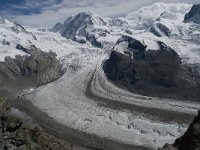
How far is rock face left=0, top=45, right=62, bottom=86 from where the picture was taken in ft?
350

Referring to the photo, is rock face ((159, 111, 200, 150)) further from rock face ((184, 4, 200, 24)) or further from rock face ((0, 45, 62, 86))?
rock face ((184, 4, 200, 24))

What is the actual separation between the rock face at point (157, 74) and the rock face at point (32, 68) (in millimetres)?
15373

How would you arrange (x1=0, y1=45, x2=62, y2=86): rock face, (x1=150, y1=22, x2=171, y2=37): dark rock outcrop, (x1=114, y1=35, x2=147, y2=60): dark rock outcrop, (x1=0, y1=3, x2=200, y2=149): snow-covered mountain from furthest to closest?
(x1=150, y1=22, x2=171, y2=37): dark rock outcrop < (x1=114, y1=35, x2=147, y2=60): dark rock outcrop < (x1=0, y1=45, x2=62, y2=86): rock face < (x1=0, y1=3, x2=200, y2=149): snow-covered mountain

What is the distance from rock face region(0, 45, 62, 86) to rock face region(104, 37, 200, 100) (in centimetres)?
1537

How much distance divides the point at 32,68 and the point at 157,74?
3676cm

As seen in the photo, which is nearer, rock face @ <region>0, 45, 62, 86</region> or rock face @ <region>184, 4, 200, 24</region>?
rock face @ <region>0, 45, 62, 86</region>

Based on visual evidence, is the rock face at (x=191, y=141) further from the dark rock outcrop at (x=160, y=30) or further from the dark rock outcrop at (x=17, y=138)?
the dark rock outcrop at (x=160, y=30)

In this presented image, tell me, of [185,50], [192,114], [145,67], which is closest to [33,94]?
[145,67]

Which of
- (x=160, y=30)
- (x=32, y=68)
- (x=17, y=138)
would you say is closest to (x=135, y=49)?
(x=32, y=68)

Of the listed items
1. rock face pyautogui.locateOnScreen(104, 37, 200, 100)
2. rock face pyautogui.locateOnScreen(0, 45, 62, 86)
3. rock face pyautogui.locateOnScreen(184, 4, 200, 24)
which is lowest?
rock face pyautogui.locateOnScreen(0, 45, 62, 86)

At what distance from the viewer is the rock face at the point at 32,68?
106594 mm

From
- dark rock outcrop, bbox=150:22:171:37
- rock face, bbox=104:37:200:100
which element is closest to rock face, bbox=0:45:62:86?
rock face, bbox=104:37:200:100

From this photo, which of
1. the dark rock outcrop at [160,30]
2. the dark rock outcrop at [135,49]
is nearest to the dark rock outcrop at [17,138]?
the dark rock outcrop at [135,49]

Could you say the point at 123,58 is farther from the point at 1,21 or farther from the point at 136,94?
the point at 1,21
